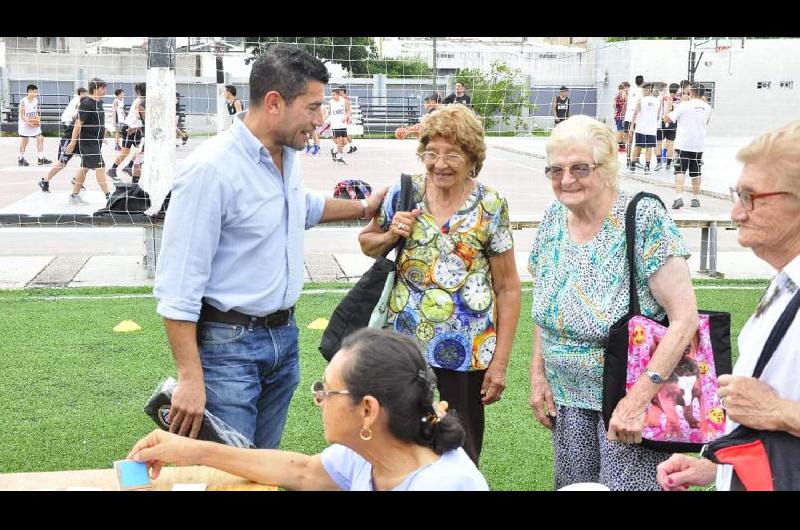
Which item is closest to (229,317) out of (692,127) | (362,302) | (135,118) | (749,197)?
(362,302)

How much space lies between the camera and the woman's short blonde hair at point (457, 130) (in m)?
3.47

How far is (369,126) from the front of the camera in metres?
19.5

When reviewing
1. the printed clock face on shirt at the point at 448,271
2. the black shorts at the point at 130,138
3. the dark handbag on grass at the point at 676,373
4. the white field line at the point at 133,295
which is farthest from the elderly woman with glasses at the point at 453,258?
the black shorts at the point at 130,138

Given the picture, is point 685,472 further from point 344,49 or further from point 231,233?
point 344,49

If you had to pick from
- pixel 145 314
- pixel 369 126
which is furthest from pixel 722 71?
pixel 145 314

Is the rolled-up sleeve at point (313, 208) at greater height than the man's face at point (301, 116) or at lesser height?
lesser

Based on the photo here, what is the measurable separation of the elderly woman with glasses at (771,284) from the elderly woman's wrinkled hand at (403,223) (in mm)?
1469

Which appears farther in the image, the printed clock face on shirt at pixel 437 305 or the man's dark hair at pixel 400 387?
the printed clock face on shirt at pixel 437 305

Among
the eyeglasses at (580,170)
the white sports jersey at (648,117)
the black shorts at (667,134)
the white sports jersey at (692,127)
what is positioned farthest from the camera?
the black shorts at (667,134)

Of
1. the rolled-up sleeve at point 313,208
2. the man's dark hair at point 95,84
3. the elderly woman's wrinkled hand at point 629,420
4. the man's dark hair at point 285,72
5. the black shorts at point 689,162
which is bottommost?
the elderly woman's wrinkled hand at point 629,420

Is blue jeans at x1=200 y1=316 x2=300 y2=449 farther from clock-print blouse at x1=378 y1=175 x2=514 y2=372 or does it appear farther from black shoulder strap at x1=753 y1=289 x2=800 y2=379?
black shoulder strap at x1=753 y1=289 x2=800 y2=379

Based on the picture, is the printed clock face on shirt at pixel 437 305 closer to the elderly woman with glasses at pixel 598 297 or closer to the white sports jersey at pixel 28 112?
the elderly woman with glasses at pixel 598 297

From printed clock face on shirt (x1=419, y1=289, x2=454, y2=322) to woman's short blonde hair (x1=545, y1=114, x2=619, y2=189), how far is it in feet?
2.34

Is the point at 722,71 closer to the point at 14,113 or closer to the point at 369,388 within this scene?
the point at 14,113
